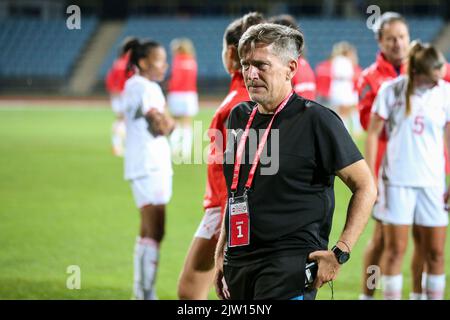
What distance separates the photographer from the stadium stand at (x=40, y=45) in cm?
4109

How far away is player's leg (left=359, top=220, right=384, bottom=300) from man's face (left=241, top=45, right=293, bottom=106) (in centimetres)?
270

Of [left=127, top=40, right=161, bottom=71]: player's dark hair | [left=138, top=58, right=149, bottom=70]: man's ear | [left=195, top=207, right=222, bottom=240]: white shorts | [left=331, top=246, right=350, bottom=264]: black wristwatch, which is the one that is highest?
[left=127, top=40, right=161, bottom=71]: player's dark hair

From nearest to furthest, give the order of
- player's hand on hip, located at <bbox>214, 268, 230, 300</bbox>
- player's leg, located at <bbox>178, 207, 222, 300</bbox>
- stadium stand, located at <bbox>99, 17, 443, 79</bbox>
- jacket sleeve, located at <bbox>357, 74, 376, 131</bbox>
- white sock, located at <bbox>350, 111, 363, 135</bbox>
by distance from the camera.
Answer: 1. player's hand on hip, located at <bbox>214, 268, 230, 300</bbox>
2. player's leg, located at <bbox>178, 207, 222, 300</bbox>
3. jacket sleeve, located at <bbox>357, 74, 376, 131</bbox>
4. white sock, located at <bbox>350, 111, 363, 135</bbox>
5. stadium stand, located at <bbox>99, 17, 443, 79</bbox>

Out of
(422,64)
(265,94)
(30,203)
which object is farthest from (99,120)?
(265,94)

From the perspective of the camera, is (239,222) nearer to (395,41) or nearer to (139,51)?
(395,41)

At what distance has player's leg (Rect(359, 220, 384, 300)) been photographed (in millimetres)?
5875

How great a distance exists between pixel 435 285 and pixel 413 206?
641 millimetres

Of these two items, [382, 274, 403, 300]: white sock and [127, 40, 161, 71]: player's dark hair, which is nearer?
[382, 274, 403, 300]: white sock

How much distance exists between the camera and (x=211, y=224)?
4.77 meters

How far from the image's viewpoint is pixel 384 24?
595 cm

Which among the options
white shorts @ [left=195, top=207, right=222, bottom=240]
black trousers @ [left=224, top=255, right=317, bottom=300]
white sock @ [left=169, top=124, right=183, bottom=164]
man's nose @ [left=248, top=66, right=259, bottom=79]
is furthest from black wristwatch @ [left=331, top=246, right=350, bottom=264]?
white sock @ [left=169, top=124, right=183, bottom=164]

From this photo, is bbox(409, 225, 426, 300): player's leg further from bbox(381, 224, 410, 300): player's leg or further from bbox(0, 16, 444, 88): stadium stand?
bbox(0, 16, 444, 88): stadium stand
